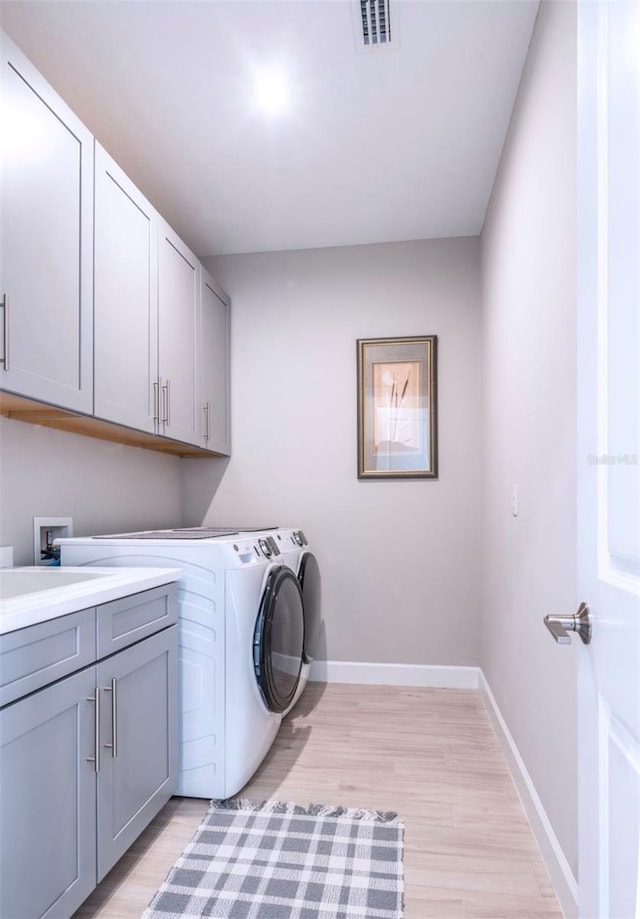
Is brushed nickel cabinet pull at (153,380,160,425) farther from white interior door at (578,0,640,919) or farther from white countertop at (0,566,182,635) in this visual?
white interior door at (578,0,640,919)

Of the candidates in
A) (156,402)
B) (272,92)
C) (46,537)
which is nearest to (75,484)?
(46,537)

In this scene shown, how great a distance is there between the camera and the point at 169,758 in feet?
5.86

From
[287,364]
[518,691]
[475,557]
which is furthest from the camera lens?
[287,364]

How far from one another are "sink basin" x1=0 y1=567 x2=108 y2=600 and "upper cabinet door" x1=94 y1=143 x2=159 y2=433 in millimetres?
515

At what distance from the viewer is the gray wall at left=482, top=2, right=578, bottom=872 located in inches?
54.4

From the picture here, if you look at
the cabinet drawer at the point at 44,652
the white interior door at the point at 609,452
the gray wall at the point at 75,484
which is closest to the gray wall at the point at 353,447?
the gray wall at the point at 75,484

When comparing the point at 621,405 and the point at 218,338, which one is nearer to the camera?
the point at 621,405

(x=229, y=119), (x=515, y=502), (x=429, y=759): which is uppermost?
(x=229, y=119)

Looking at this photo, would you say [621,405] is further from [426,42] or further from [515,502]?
[426,42]

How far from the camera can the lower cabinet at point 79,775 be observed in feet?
3.58

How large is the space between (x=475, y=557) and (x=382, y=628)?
65cm

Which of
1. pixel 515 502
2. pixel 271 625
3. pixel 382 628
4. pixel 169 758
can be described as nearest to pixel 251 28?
pixel 515 502

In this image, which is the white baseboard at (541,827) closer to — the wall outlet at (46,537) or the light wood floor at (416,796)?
the light wood floor at (416,796)

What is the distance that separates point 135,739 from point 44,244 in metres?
1.40
